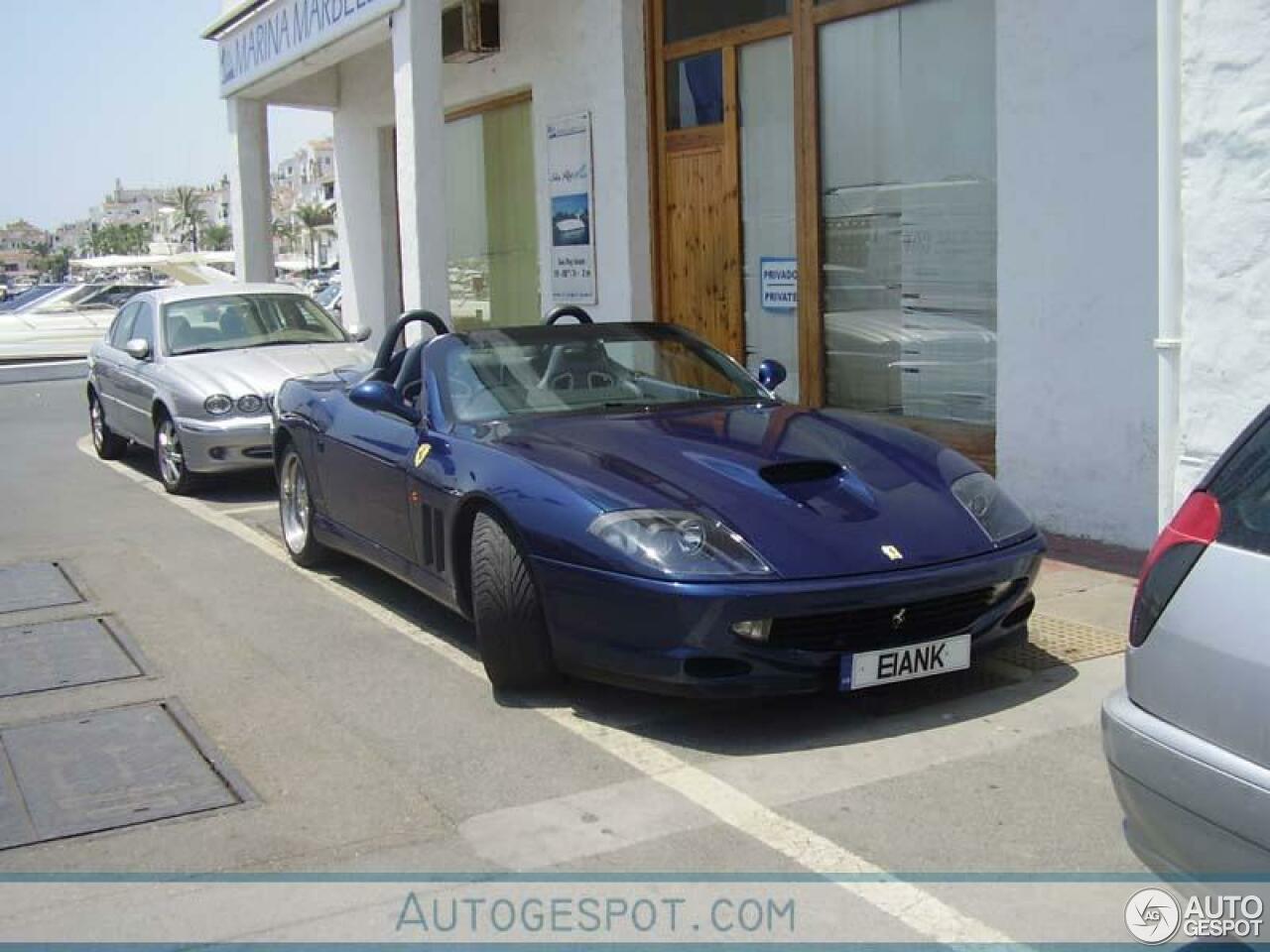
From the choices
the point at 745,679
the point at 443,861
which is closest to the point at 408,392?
the point at 745,679

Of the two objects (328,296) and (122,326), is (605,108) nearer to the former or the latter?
(122,326)

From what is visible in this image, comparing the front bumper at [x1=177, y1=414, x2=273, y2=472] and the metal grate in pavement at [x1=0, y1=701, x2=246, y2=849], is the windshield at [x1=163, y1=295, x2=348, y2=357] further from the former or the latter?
the metal grate in pavement at [x1=0, y1=701, x2=246, y2=849]

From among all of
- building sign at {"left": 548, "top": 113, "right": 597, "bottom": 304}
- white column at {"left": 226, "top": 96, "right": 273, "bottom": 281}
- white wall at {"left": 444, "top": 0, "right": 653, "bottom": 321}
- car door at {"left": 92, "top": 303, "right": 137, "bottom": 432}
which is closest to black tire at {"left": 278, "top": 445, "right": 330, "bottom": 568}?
car door at {"left": 92, "top": 303, "right": 137, "bottom": 432}

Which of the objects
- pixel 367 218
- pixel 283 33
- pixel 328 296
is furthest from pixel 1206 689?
pixel 328 296

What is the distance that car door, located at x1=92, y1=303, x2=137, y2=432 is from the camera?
12.0 metres

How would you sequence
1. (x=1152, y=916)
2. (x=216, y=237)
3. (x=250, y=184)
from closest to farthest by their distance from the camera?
(x=1152, y=916) → (x=250, y=184) → (x=216, y=237)

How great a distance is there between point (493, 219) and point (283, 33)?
2.79 meters

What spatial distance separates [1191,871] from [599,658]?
7.92 feet

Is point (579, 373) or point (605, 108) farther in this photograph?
point (605, 108)

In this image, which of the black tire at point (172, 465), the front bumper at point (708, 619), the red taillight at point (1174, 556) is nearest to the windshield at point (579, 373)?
the front bumper at point (708, 619)

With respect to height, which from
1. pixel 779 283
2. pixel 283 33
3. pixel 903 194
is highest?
pixel 283 33

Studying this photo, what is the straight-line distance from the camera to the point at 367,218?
17906mm

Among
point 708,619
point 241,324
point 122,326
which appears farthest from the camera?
point 122,326

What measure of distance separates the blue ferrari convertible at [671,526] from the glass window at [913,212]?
8.74ft
